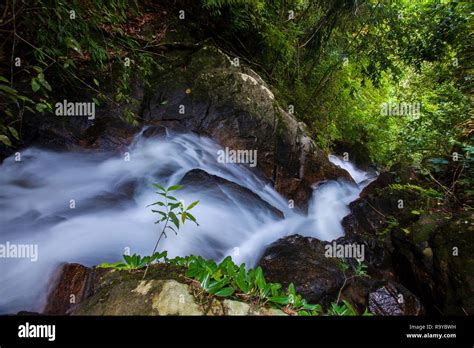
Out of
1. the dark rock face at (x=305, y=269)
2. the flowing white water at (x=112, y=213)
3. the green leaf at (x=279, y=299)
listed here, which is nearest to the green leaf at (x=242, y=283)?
the green leaf at (x=279, y=299)

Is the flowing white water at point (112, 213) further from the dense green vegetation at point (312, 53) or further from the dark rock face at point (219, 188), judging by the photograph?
the dense green vegetation at point (312, 53)

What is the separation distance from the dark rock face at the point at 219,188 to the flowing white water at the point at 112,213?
0.07 metres

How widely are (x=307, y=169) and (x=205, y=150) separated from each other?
2716 millimetres

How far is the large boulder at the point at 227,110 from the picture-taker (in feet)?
16.8

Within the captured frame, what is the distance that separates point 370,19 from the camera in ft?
20.5

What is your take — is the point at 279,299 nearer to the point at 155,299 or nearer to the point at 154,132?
the point at 155,299

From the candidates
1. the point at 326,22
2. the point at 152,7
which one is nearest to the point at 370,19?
the point at 326,22

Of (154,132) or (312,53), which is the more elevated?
(312,53)

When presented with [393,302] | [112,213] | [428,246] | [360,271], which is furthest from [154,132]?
[428,246]

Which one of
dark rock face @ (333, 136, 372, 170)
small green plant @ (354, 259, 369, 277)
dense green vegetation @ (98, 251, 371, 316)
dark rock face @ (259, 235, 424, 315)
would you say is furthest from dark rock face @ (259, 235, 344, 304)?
dark rock face @ (333, 136, 372, 170)

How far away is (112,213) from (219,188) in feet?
5.87

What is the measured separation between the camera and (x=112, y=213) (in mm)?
3898

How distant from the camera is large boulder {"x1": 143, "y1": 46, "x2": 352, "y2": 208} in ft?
16.8
